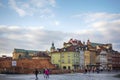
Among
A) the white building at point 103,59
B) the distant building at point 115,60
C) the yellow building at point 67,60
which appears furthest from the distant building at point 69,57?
the distant building at point 115,60

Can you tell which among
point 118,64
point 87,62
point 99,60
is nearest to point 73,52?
point 87,62

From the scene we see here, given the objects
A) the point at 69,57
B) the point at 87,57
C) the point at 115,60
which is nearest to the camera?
the point at 69,57

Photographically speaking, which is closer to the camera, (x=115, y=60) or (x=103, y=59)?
(x=103, y=59)

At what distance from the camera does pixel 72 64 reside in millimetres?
125250

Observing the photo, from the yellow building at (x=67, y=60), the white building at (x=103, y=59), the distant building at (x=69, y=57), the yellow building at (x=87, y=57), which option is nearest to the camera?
the yellow building at (x=67, y=60)

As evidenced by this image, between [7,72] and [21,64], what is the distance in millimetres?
11625

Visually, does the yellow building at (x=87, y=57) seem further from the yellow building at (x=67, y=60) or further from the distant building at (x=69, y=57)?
the yellow building at (x=67, y=60)

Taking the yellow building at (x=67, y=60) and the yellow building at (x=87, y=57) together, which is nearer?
the yellow building at (x=67, y=60)

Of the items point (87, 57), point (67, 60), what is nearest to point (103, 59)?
point (87, 57)

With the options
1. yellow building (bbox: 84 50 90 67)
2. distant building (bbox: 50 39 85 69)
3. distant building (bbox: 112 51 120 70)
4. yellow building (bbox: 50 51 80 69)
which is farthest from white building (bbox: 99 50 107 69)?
yellow building (bbox: 50 51 80 69)

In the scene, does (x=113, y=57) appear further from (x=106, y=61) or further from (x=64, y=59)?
(x=64, y=59)

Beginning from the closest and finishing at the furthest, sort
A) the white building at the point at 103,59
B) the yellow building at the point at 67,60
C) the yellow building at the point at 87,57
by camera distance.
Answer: the yellow building at the point at 67,60, the yellow building at the point at 87,57, the white building at the point at 103,59

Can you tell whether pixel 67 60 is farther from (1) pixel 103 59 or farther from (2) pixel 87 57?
(1) pixel 103 59

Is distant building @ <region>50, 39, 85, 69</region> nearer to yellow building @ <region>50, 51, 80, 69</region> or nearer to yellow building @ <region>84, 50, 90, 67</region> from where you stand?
yellow building @ <region>50, 51, 80, 69</region>
